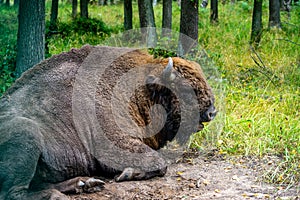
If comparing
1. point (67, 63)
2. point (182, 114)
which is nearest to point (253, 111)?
point (182, 114)

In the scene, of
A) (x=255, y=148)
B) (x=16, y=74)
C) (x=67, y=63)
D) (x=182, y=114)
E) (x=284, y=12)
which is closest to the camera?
(x=67, y=63)

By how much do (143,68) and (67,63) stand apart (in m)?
0.93

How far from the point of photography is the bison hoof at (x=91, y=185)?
16.4 ft

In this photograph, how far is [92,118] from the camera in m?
5.33

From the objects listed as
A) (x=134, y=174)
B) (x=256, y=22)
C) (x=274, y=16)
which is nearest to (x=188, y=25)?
(x=256, y=22)

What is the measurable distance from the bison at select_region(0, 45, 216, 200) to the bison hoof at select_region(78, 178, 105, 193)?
0.4 inches

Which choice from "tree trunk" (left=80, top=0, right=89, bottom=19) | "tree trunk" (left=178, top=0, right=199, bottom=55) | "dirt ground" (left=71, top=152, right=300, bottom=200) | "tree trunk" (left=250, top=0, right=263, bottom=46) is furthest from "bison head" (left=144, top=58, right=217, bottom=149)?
"tree trunk" (left=80, top=0, right=89, bottom=19)

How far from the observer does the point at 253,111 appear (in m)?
7.85

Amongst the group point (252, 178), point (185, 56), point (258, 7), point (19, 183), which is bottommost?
point (252, 178)

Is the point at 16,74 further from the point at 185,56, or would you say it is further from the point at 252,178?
the point at 252,178

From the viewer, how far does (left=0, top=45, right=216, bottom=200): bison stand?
4637 mm

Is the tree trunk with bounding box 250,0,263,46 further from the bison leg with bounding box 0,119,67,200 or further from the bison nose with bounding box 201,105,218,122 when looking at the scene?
the bison leg with bounding box 0,119,67,200

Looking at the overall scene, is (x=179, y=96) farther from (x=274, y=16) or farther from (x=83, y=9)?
(x=83, y=9)

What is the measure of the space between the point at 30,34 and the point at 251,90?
4194 mm
